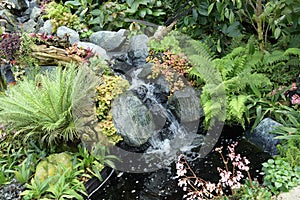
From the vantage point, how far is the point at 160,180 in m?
3.99

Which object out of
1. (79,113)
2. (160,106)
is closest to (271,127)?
(160,106)

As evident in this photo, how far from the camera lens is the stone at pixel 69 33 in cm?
567

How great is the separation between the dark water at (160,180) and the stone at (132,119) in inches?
18.7

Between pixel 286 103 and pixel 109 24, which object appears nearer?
pixel 286 103

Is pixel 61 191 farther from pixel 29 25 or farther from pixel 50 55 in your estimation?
pixel 29 25

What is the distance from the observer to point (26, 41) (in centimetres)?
500

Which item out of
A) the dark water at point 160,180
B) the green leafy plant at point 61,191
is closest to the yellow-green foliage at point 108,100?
the dark water at point 160,180

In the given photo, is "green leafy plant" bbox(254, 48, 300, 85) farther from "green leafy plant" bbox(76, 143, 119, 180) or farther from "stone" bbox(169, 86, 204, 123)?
"green leafy plant" bbox(76, 143, 119, 180)

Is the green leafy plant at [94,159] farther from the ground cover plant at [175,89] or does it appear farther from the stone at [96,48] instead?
the stone at [96,48]

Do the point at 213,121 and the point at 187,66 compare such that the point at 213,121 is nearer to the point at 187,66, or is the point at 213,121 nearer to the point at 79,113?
the point at 187,66

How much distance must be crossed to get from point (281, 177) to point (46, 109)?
103 inches

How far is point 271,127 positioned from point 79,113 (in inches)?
91.7

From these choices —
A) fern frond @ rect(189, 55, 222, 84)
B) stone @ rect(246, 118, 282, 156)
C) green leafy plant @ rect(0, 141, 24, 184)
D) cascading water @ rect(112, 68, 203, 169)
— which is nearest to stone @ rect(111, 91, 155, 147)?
cascading water @ rect(112, 68, 203, 169)

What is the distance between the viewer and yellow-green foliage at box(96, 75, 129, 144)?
4.23 meters
